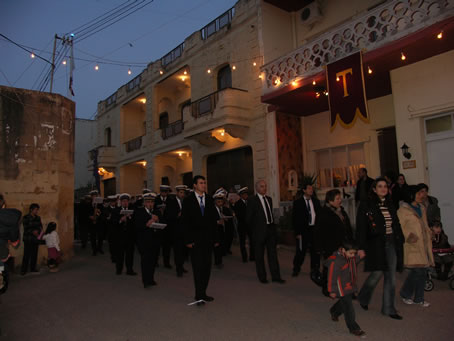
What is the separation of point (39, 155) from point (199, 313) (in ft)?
24.7

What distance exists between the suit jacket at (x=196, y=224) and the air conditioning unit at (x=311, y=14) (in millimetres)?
10532

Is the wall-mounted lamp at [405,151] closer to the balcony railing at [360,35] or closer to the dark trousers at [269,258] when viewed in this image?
the balcony railing at [360,35]

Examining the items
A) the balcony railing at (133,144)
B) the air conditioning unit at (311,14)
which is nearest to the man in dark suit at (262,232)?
the air conditioning unit at (311,14)

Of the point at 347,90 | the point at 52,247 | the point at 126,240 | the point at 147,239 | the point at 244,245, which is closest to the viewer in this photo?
the point at 147,239

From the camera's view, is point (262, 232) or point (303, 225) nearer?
point (262, 232)

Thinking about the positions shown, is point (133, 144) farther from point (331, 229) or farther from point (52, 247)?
point (331, 229)

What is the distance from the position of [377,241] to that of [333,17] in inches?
439

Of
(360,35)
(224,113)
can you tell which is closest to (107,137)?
(224,113)

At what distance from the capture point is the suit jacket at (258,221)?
675cm

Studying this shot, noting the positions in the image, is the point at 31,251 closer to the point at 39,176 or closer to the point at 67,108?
the point at 39,176

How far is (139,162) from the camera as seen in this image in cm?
2345

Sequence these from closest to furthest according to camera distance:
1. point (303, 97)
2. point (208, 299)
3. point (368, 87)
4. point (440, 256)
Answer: point (208, 299)
point (440, 256)
point (368, 87)
point (303, 97)

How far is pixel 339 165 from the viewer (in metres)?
13.2

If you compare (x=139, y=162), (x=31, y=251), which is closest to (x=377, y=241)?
(x=31, y=251)
